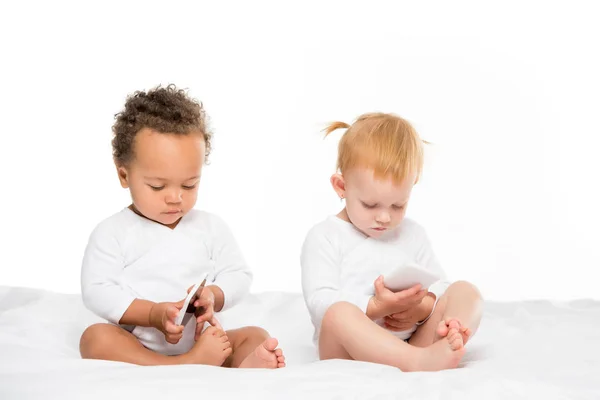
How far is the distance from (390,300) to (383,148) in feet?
1.43

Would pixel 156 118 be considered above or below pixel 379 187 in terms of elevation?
above

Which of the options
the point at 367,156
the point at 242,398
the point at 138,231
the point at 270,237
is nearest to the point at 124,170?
the point at 138,231

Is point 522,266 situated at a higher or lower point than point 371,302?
lower

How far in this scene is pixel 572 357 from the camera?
7.75 ft

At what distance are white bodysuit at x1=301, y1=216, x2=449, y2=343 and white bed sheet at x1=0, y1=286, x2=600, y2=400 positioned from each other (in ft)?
0.86

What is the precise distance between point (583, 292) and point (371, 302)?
100 inches

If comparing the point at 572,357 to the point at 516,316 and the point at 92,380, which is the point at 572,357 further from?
the point at 92,380

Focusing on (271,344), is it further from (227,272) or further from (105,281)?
(105,281)

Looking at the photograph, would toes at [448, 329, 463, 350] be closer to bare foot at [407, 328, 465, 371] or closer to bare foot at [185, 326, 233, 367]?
bare foot at [407, 328, 465, 371]

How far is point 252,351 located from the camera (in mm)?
2564

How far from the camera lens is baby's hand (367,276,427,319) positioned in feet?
7.80

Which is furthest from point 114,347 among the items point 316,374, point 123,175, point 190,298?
point 316,374

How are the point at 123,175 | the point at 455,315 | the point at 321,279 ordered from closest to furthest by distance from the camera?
the point at 455,315 < the point at 321,279 < the point at 123,175

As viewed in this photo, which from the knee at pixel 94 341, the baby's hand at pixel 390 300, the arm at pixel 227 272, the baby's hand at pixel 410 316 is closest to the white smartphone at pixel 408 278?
the baby's hand at pixel 390 300
